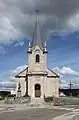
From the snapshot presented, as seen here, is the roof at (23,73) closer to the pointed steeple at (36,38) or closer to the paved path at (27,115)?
the pointed steeple at (36,38)

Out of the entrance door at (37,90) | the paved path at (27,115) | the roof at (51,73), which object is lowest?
the paved path at (27,115)

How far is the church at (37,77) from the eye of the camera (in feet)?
201

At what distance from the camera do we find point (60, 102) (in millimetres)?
52938

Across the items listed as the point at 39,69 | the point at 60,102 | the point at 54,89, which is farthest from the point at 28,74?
the point at 60,102

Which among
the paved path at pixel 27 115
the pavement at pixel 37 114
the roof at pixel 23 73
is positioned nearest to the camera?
the paved path at pixel 27 115

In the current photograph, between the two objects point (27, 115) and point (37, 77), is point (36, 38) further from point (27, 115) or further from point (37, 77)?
point (27, 115)

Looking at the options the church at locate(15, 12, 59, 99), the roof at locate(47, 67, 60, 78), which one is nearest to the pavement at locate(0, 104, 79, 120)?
the church at locate(15, 12, 59, 99)

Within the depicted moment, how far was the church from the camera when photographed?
61312mm

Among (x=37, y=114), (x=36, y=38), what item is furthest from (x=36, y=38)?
(x=37, y=114)

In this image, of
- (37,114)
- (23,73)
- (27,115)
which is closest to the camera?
(27,115)

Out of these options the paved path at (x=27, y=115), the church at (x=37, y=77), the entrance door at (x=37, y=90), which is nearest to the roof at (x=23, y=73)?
the church at (x=37, y=77)

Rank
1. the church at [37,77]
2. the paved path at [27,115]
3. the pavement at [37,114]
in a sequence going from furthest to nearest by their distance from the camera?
1. the church at [37,77]
2. the pavement at [37,114]
3. the paved path at [27,115]

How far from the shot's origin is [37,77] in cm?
6131

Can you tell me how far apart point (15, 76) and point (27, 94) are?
5096mm
